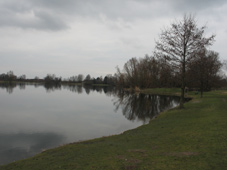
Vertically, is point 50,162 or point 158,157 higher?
point 158,157

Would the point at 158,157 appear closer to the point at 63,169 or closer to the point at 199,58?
the point at 63,169

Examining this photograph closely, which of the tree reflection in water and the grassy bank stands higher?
the grassy bank

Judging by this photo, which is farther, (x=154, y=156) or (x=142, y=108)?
(x=142, y=108)

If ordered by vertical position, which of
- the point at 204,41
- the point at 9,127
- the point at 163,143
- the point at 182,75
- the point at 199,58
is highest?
the point at 204,41

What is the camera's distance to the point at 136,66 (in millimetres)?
98500

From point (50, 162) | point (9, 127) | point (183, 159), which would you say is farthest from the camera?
point (9, 127)

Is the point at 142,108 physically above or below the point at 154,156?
below

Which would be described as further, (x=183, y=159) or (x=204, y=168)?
(x=183, y=159)

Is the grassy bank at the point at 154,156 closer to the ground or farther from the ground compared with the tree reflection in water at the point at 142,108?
farther from the ground

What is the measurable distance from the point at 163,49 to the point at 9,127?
1785cm

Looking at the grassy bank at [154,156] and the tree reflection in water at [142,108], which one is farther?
the tree reflection in water at [142,108]

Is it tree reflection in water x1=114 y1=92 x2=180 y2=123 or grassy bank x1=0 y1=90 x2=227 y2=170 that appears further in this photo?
tree reflection in water x1=114 y1=92 x2=180 y2=123

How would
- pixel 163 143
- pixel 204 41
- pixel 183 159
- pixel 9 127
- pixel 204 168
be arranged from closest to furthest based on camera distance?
pixel 204 168, pixel 183 159, pixel 163 143, pixel 9 127, pixel 204 41

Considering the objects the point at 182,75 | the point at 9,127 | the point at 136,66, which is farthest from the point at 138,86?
the point at 9,127
